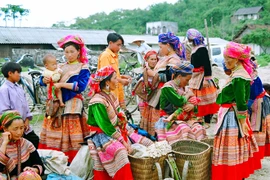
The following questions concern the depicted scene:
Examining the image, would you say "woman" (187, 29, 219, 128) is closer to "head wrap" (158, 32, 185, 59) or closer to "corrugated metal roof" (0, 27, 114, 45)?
"head wrap" (158, 32, 185, 59)

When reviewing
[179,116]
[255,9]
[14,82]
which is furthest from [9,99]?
[255,9]

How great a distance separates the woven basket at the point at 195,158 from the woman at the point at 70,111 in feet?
4.27

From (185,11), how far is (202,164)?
69322 mm

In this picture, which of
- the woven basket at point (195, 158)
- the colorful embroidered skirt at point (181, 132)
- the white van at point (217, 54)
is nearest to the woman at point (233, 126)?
the woven basket at point (195, 158)

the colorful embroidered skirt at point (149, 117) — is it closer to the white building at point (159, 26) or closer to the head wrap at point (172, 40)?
the head wrap at point (172, 40)

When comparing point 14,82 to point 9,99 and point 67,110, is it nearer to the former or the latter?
point 9,99

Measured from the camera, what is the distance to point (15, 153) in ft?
11.3

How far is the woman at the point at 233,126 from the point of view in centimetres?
390

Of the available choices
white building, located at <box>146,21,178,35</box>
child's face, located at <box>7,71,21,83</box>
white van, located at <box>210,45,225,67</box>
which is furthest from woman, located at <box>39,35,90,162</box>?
white building, located at <box>146,21,178,35</box>

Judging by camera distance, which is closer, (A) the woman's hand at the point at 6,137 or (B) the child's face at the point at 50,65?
(A) the woman's hand at the point at 6,137

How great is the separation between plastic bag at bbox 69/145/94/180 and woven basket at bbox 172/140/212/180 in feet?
3.35

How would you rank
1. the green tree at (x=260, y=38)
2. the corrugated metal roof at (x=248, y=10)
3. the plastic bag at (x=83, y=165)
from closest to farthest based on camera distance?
the plastic bag at (x=83, y=165) < the green tree at (x=260, y=38) < the corrugated metal roof at (x=248, y=10)

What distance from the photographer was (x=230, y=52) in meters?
3.93

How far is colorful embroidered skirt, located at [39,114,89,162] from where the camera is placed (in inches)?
180
